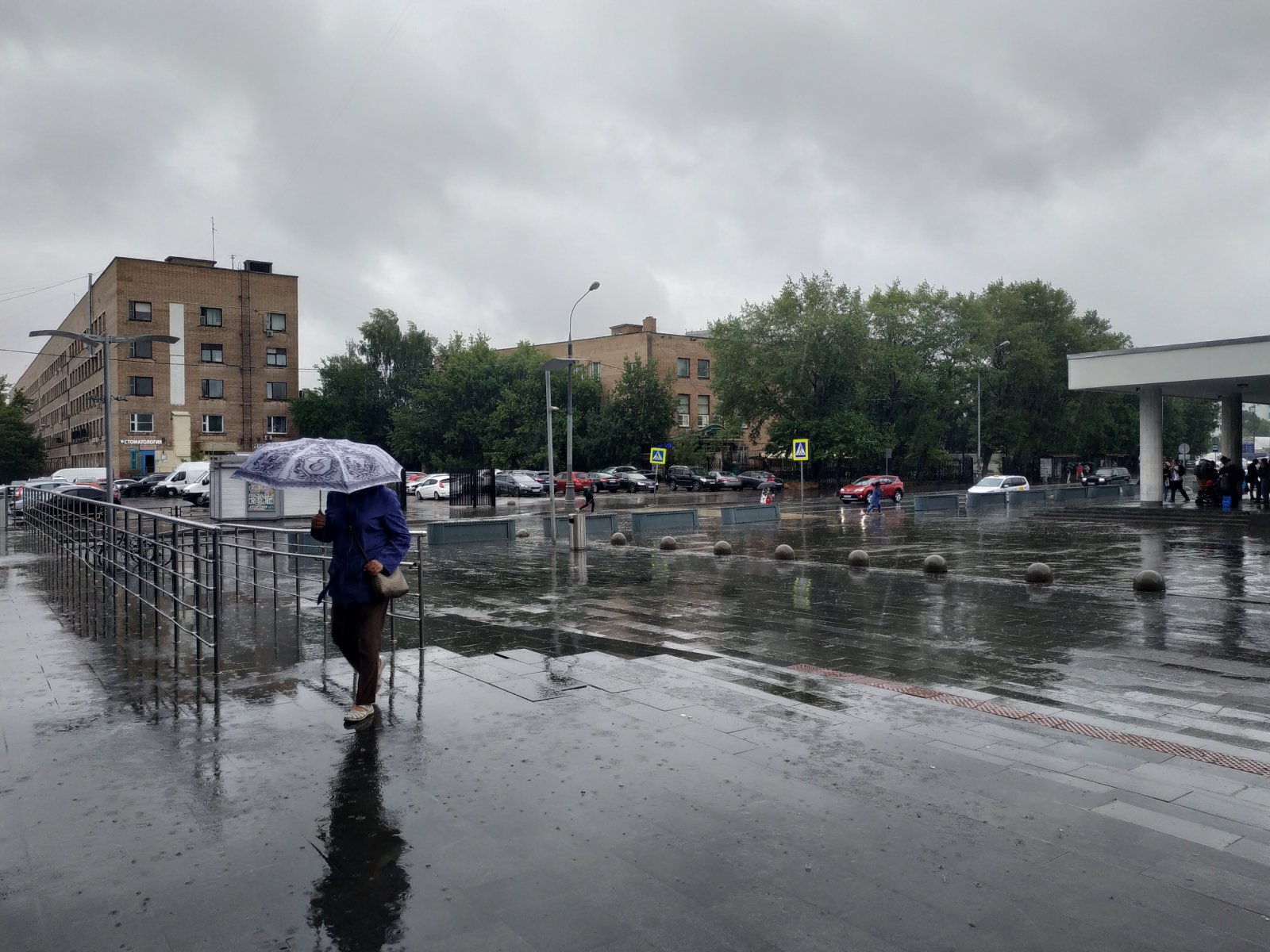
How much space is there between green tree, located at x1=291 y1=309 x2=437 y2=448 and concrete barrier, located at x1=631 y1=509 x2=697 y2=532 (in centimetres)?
4681

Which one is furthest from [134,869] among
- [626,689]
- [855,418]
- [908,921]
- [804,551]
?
[855,418]

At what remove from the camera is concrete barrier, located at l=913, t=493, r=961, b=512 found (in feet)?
122

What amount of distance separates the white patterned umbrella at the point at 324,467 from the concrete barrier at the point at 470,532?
53.0ft

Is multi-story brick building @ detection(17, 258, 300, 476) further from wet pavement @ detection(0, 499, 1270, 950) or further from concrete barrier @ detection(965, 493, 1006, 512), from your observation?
wet pavement @ detection(0, 499, 1270, 950)

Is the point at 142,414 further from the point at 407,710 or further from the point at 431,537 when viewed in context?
the point at 407,710

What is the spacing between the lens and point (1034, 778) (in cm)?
518

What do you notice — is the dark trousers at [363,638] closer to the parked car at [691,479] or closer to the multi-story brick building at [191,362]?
the parked car at [691,479]

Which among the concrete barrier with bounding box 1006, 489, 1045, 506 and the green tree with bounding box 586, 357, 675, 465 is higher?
the green tree with bounding box 586, 357, 675, 465

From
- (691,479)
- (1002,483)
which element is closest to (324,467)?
(1002,483)

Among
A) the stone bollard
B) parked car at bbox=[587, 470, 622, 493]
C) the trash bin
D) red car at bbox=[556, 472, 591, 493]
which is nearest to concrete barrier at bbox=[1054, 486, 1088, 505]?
red car at bbox=[556, 472, 591, 493]

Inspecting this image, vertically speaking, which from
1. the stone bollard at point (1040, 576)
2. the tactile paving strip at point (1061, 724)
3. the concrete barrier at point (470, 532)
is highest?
the concrete barrier at point (470, 532)

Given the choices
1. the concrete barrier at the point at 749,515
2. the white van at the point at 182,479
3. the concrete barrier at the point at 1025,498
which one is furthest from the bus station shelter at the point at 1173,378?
the white van at the point at 182,479

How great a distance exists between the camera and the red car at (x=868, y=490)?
4547 centimetres

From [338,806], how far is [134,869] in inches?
37.6
